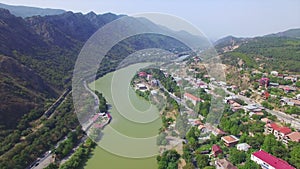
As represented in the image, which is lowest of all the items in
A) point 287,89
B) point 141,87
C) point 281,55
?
point 141,87

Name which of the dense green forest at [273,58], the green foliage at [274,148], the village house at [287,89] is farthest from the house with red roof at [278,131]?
the dense green forest at [273,58]

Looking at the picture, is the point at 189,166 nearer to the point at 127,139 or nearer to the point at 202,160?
the point at 202,160

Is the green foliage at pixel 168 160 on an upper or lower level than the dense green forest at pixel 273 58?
lower

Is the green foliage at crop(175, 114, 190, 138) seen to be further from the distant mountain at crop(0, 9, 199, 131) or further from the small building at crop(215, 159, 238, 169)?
the distant mountain at crop(0, 9, 199, 131)

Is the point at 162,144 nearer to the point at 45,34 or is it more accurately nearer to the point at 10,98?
the point at 10,98

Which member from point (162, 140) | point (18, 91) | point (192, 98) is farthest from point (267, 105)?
point (18, 91)

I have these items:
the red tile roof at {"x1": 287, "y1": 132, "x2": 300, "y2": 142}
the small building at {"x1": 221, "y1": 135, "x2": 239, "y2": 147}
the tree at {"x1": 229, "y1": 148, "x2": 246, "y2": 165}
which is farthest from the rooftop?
the red tile roof at {"x1": 287, "y1": 132, "x2": 300, "y2": 142}

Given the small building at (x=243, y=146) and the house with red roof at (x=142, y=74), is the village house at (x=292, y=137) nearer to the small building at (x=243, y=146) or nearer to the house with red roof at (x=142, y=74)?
the small building at (x=243, y=146)
